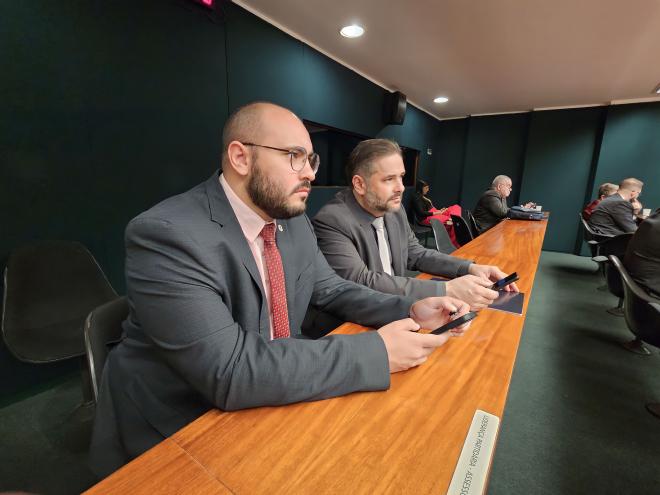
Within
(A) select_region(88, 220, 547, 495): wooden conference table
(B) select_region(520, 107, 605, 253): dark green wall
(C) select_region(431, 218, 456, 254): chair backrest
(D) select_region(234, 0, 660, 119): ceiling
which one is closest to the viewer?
(A) select_region(88, 220, 547, 495): wooden conference table

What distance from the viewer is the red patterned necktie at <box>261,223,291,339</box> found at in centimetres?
101

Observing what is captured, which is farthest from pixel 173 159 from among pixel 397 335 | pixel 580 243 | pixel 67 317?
pixel 580 243

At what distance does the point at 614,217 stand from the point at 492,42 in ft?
9.20

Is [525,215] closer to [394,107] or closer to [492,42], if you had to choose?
[492,42]

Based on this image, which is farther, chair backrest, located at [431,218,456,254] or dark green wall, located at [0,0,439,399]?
chair backrest, located at [431,218,456,254]

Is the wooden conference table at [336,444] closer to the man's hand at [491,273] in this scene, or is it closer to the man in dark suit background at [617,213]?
the man's hand at [491,273]

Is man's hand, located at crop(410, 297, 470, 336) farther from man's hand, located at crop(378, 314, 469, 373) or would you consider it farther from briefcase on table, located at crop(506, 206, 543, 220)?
briefcase on table, located at crop(506, 206, 543, 220)

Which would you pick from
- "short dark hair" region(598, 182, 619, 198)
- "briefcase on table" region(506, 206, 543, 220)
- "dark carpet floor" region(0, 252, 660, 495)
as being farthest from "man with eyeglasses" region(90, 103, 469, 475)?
"short dark hair" region(598, 182, 619, 198)

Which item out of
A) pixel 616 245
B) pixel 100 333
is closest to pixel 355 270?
pixel 100 333

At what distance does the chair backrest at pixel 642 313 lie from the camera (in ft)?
5.58

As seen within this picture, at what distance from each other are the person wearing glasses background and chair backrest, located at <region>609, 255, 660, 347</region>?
2.80m

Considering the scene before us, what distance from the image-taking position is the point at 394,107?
5.23 meters

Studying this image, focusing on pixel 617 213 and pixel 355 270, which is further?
pixel 617 213

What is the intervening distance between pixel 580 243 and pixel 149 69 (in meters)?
7.68
